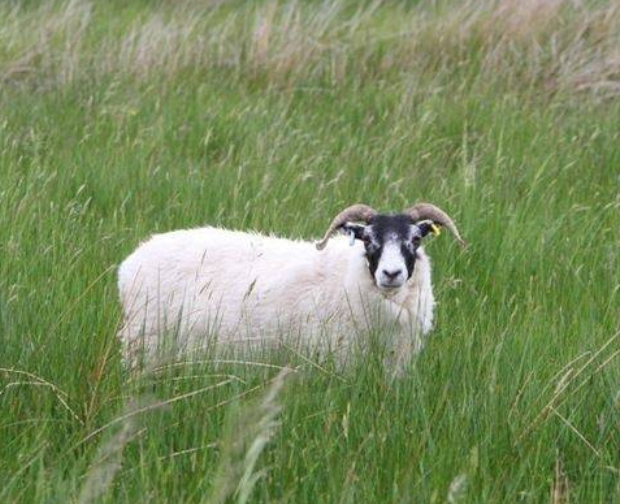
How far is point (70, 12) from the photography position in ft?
35.0

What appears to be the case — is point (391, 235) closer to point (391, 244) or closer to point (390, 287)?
point (391, 244)

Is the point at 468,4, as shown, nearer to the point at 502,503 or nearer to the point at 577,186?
the point at 577,186

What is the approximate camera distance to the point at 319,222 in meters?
6.86

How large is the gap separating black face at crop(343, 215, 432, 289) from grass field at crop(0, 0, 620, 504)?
0.99 feet

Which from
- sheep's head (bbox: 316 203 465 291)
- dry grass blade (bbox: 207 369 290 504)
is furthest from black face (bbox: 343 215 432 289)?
dry grass blade (bbox: 207 369 290 504)

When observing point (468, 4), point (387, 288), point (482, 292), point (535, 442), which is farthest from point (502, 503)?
point (468, 4)

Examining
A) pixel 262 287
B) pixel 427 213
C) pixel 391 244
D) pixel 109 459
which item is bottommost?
pixel 109 459

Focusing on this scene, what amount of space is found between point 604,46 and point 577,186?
2579 millimetres

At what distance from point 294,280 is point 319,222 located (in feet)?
4.04

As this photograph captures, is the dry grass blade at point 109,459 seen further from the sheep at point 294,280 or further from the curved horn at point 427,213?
the curved horn at point 427,213

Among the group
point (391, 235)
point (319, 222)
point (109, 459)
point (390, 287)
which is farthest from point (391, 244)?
point (109, 459)

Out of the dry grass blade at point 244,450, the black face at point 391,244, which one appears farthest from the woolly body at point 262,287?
the dry grass blade at point 244,450

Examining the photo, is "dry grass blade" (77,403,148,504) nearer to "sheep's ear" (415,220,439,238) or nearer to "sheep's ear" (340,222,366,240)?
"sheep's ear" (340,222,366,240)

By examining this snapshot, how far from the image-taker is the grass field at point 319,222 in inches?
139
